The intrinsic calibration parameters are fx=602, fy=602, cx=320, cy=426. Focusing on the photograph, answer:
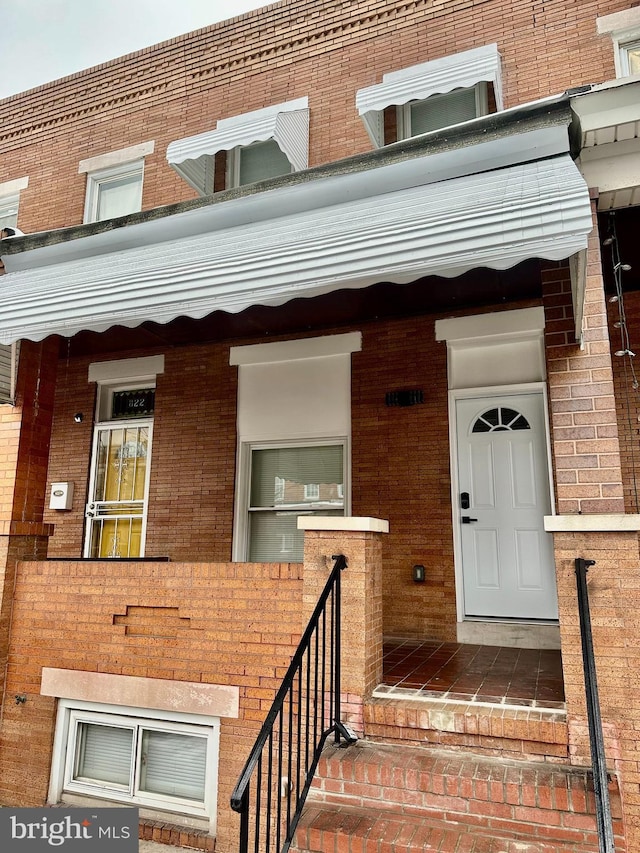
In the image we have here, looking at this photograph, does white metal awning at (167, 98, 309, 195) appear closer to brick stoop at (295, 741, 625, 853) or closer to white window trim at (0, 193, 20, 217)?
white window trim at (0, 193, 20, 217)

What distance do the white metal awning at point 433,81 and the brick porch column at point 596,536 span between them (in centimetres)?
356

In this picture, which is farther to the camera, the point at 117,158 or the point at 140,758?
the point at 117,158

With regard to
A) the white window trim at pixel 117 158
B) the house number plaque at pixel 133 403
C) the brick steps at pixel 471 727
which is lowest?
the brick steps at pixel 471 727

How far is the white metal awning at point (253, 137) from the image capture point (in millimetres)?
7039

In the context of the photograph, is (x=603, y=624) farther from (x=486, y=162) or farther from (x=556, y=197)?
(x=486, y=162)

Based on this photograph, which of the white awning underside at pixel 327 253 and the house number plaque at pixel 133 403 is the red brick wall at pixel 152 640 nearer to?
the white awning underside at pixel 327 253

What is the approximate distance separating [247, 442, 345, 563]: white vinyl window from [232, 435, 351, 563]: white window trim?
24 mm

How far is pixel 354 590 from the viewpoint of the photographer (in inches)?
152

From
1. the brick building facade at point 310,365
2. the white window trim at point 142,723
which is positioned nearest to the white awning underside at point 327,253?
the brick building facade at point 310,365

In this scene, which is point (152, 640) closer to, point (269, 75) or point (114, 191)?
point (114, 191)

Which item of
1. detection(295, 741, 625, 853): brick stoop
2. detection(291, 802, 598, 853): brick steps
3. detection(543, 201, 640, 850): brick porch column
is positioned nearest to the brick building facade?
detection(543, 201, 640, 850): brick porch column

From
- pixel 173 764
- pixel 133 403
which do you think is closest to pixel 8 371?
pixel 133 403

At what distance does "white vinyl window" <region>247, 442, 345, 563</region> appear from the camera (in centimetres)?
675

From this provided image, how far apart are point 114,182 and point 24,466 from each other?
500cm
